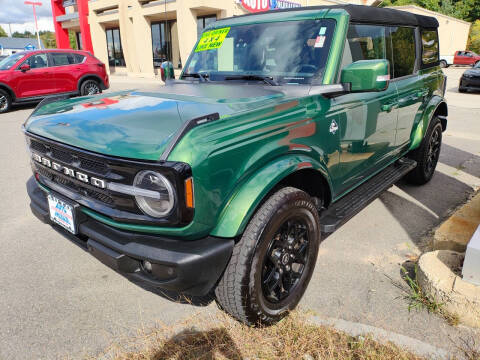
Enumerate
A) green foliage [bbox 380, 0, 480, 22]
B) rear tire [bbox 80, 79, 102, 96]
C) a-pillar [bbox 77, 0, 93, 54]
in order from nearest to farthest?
rear tire [bbox 80, 79, 102, 96], a-pillar [bbox 77, 0, 93, 54], green foliage [bbox 380, 0, 480, 22]

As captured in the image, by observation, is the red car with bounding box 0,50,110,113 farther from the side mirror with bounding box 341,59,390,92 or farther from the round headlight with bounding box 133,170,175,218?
the round headlight with bounding box 133,170,175,218

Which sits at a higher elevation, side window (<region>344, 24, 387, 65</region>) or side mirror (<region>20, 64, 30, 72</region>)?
side window (<region>344, 24, 387, 65</region>)

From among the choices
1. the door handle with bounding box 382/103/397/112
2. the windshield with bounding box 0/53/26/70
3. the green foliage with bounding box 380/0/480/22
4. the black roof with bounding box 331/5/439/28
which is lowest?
the door handle with bounding box 382/103/397/112

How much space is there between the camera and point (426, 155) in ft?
14.7

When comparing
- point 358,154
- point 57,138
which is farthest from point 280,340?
point 57,138

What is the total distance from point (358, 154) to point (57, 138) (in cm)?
220

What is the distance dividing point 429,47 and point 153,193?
4.07m

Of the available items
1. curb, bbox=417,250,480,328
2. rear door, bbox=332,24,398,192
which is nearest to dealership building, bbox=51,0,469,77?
rear door, bbox=332,24,398,192

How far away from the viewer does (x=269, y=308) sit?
229 cm

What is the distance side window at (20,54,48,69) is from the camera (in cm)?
1074

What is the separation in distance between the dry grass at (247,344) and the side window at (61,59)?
1107 cm

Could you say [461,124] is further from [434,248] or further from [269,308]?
[269,308]

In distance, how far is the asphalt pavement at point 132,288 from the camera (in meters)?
2.32

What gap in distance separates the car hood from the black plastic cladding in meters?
0.04
